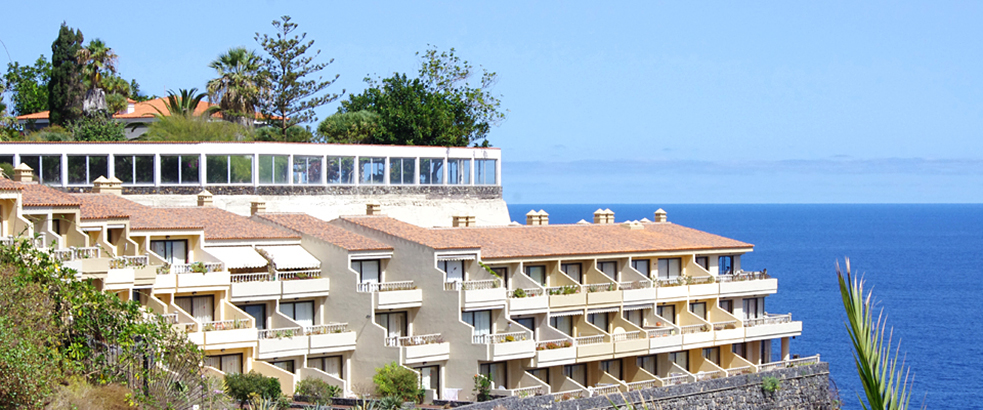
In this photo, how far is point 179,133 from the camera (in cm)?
6681

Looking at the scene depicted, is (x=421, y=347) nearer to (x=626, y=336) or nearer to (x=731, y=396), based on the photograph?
(x=626, y=336)

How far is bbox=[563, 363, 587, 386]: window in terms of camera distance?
170 feet

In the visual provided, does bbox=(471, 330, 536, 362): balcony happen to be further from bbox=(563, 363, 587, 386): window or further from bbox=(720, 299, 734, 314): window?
bbox=(720, 299, 734, 314): window

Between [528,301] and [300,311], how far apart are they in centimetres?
977

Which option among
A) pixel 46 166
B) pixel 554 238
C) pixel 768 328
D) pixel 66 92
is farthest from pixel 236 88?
pixel 768 328

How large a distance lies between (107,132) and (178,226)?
2484cm

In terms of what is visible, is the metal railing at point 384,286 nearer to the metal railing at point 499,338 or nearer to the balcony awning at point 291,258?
the balcony awning at point 291,258

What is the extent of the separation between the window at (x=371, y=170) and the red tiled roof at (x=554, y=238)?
31.3ft

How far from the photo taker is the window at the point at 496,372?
1886 inches

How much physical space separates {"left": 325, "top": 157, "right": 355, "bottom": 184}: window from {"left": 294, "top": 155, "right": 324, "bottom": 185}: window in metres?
0.59

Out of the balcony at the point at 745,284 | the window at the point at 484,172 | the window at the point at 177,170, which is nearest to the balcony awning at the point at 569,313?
the balcony at the point at 745,284

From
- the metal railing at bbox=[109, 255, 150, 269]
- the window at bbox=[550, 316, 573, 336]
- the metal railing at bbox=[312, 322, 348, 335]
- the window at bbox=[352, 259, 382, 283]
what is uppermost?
the metal railing at bbox=[109, 255, 150, 269]

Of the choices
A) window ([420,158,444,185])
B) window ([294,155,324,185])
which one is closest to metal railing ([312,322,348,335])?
window ([294,155,324,185])

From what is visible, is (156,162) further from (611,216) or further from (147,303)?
(611,216)
